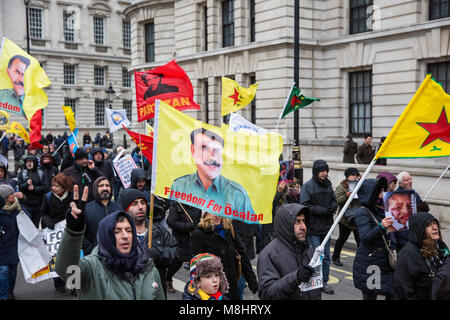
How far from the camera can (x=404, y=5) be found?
19406 mm

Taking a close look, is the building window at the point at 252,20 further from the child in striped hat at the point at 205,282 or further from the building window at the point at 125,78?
the building window at the point at 125,78

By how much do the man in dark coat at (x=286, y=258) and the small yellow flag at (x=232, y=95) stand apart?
27.9 ft

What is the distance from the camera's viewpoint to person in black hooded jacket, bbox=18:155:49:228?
9.29 metres

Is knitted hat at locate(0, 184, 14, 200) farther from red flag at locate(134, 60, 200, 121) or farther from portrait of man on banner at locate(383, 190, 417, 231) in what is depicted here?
portrait of man on banner at locate(383, 190, 417, 231)

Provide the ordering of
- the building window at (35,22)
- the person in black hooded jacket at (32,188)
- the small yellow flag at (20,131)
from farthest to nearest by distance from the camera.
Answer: the building window at (35,22)
the small yellow flag at (20,131)
the person in black hooded jacket at (32,188)

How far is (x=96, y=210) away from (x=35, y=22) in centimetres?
4888

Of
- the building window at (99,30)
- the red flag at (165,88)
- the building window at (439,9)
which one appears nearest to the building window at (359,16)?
the building window at (439,9)

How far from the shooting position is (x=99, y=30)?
54406 mm

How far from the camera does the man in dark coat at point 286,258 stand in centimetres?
377

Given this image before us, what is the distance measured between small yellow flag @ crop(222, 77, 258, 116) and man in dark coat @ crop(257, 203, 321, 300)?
8.50 metres

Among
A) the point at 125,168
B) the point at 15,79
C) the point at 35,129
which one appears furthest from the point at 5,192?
the point at 15,79

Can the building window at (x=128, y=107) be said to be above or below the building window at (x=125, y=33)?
below

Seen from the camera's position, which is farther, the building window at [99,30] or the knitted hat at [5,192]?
the building window at [99,30]

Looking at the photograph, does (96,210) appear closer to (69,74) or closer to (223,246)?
(223,246)
